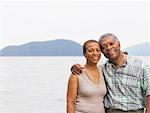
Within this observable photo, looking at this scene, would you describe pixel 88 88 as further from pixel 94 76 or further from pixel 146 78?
pixel 146 78

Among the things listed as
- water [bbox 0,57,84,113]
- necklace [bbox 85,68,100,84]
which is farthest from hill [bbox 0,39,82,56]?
necklace [bbox 85,68,100,84]

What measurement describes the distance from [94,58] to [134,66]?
267mm

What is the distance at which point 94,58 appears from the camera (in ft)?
7.30

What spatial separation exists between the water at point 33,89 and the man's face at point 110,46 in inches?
102

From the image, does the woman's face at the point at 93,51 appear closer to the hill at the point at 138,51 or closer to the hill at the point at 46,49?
the hill at the point at 138,51

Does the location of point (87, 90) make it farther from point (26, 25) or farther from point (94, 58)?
point (26, 25)

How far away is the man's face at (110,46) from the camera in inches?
87.2

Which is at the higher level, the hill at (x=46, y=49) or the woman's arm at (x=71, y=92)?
the hill at (x=46, y=49)

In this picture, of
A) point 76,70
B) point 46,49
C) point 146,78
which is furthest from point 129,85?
point 46,49

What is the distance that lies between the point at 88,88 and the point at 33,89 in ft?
27.7

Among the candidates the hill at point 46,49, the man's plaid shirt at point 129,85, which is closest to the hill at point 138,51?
the man's plaid shirt at point 129,85

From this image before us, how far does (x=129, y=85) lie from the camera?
89.5 inches

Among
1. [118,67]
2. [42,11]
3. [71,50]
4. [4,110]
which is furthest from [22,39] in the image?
[118,67]

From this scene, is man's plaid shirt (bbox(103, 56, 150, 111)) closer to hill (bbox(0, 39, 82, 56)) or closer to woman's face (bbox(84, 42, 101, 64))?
woman's face (bbox(84, 42, 101, 64))
